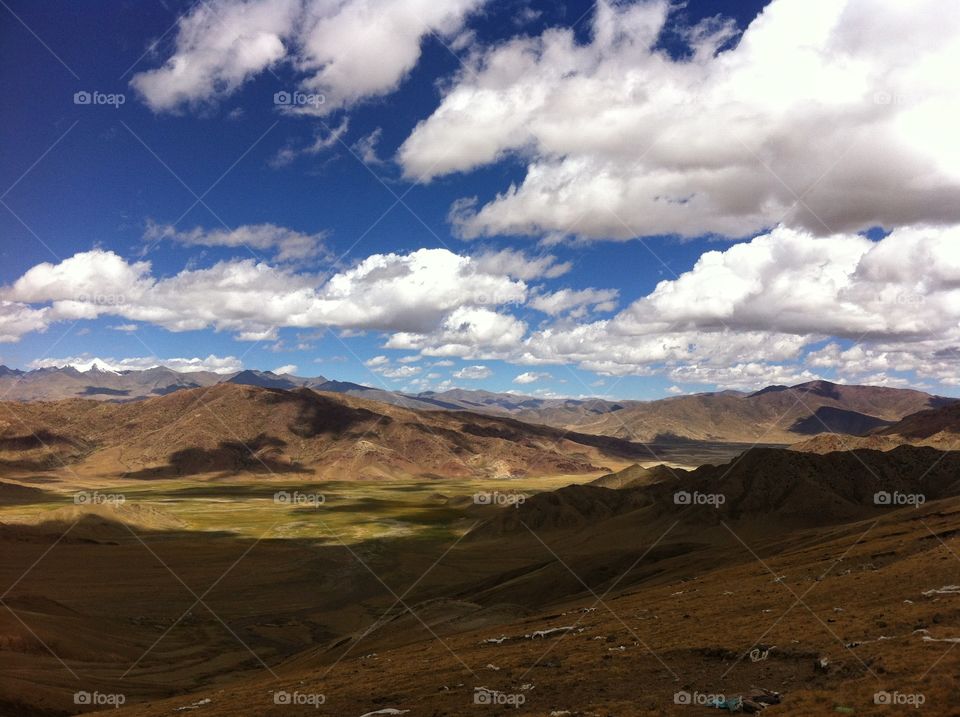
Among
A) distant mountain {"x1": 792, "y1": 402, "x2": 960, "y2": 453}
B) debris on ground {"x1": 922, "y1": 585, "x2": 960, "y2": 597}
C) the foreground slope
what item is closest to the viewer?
the foreground slope

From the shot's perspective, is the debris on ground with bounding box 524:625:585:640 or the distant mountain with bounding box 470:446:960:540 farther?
the distant mountain with bounding box 470:446:960:540

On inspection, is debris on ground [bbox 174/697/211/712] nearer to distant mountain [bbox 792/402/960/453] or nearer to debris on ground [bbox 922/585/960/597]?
debris on ground [bbox 922/585/960/597]

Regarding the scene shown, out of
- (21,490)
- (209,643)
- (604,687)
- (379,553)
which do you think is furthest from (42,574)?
(21,490)

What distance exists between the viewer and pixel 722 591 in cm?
3775

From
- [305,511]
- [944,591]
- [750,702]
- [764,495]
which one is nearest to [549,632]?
[750,702]

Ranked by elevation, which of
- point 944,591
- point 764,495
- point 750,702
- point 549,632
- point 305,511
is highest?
point 305,511

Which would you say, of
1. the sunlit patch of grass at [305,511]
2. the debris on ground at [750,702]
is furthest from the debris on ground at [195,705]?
the sunlit patch of grass at [305,511]

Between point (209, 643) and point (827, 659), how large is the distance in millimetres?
52867

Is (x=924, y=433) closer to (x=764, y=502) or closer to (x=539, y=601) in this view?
(x=764, y=502)

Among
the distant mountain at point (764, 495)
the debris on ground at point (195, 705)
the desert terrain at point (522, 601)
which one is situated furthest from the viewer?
the distant mountain at point (764, 495)

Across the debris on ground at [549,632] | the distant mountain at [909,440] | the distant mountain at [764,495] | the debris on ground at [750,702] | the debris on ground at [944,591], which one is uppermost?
the distant mountain at [909,440]

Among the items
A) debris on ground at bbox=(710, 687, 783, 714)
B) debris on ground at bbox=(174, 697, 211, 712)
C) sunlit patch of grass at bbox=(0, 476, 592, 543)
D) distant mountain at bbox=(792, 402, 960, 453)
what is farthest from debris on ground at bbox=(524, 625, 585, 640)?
distant mountain at bbox=(792, 402, 960, 453)

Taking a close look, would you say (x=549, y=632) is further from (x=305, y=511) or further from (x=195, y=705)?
(x=305, y=511)

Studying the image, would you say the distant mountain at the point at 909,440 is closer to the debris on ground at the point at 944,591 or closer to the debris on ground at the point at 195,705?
the debris on ground at the point at 944,591
